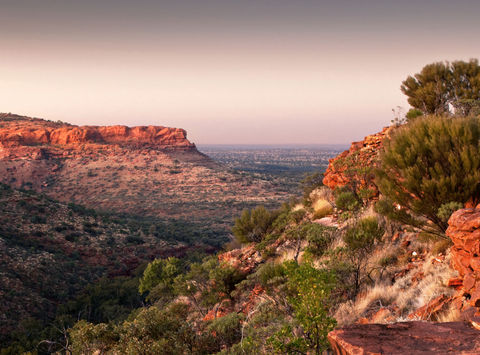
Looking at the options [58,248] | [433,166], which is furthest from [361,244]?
[58,248]

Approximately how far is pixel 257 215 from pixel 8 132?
7799cm

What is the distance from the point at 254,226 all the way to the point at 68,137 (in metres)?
78.6

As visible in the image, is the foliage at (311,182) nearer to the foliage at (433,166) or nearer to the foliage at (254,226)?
the foliage at (254,226)

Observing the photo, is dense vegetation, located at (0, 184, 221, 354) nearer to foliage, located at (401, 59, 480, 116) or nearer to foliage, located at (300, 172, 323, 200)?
foliage, located at (300, 172, 323, 200)

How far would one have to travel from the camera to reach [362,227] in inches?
277

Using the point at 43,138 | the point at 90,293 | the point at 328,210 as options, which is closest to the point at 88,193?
the point at 43,138

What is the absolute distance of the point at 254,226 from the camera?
51.4ft

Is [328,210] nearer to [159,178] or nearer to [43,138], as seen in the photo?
[159,178]

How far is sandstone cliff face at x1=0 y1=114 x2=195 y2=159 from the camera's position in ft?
226

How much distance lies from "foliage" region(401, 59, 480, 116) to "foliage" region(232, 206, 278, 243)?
945 cm

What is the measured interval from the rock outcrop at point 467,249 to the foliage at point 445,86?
12.7 metres

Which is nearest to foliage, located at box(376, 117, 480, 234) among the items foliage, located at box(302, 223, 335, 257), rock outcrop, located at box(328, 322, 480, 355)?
foliage, located at box(302, 223, 335, 257)

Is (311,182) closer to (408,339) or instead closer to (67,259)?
(408,339)

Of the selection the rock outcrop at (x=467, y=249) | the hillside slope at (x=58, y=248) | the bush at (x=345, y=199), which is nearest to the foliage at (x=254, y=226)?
the bush at (x=345, y=199)
